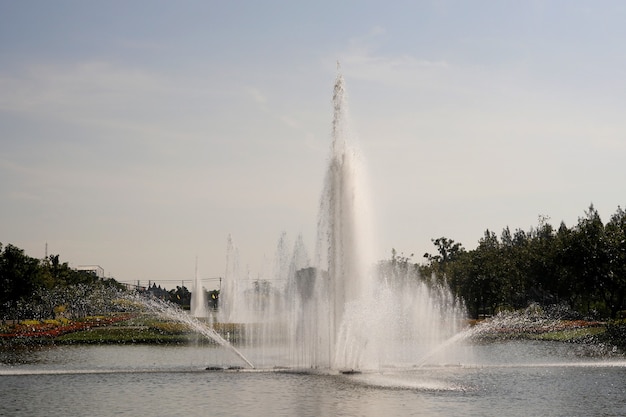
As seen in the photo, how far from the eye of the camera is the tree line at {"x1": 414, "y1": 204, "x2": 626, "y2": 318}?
67.1 metres

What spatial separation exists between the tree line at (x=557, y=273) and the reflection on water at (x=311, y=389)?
28651 millimetres

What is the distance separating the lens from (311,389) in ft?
92.2

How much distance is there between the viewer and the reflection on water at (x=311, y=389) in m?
24.1

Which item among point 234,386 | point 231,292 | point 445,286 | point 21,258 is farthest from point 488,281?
point 234,386

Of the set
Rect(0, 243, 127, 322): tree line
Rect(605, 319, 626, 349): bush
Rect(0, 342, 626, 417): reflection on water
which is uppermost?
Rect(0, 243, 127, 322): tree line

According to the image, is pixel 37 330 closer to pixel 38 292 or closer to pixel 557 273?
pixel 38 292

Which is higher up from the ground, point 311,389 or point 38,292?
point 38,292

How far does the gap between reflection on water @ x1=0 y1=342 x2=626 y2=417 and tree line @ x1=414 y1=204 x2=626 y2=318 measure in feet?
94.0

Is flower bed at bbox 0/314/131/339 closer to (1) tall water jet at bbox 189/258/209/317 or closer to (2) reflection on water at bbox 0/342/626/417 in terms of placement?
(2) reflection on water at bbox 0/342/626/417

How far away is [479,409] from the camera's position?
24.1 meters

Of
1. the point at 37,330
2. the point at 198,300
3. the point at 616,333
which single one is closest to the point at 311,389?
the point at 616,333

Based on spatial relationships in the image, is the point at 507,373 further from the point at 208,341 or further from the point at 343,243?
the point at 208,341

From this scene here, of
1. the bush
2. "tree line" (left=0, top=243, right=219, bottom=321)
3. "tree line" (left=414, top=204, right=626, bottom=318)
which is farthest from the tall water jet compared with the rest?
the bush

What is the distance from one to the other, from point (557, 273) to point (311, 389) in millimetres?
53745
